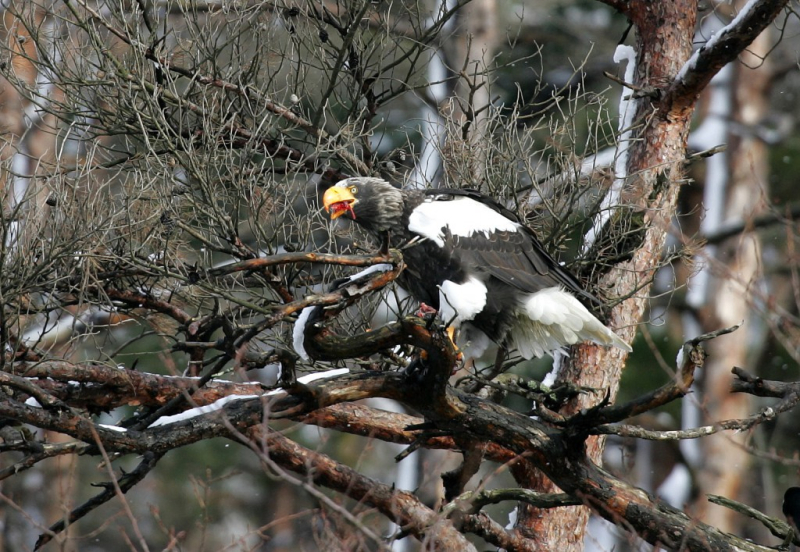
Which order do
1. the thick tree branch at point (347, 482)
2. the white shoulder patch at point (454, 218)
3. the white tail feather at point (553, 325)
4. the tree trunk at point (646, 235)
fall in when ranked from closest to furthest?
the white shoulder patch at point (454, 218), the white tail feather at point (553, 325), the thick tree branch at point (347, 482), the tree trunk at point (646, 235)

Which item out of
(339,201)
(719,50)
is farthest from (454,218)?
(719,50)

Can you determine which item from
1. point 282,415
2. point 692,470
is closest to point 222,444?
point 692,470

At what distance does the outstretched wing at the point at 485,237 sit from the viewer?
491 cm

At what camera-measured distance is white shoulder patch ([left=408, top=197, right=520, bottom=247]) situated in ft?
16.0

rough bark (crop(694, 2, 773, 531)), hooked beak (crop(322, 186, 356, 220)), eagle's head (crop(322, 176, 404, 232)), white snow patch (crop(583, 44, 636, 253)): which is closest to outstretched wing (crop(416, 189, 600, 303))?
eagle's head (crop(322, 176, 404, 232))

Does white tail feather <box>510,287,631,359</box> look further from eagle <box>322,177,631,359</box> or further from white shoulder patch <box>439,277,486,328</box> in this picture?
white shoulder patch <box>439,277,486,328</box>

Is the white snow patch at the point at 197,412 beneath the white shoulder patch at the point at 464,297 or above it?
beneath


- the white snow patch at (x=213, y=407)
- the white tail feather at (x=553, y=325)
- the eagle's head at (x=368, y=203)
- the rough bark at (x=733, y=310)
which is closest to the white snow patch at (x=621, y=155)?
the white tail feather at (x=553, y=325)

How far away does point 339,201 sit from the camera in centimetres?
494

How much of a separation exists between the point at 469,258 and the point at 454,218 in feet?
0.77

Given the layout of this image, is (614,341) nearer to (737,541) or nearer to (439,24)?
(737,541)

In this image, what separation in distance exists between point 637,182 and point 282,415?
3047 mm

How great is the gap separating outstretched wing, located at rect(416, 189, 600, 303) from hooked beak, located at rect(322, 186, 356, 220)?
34 centimetres

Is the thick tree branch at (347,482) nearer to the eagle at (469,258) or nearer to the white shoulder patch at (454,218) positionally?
the eagle at (469,258)
